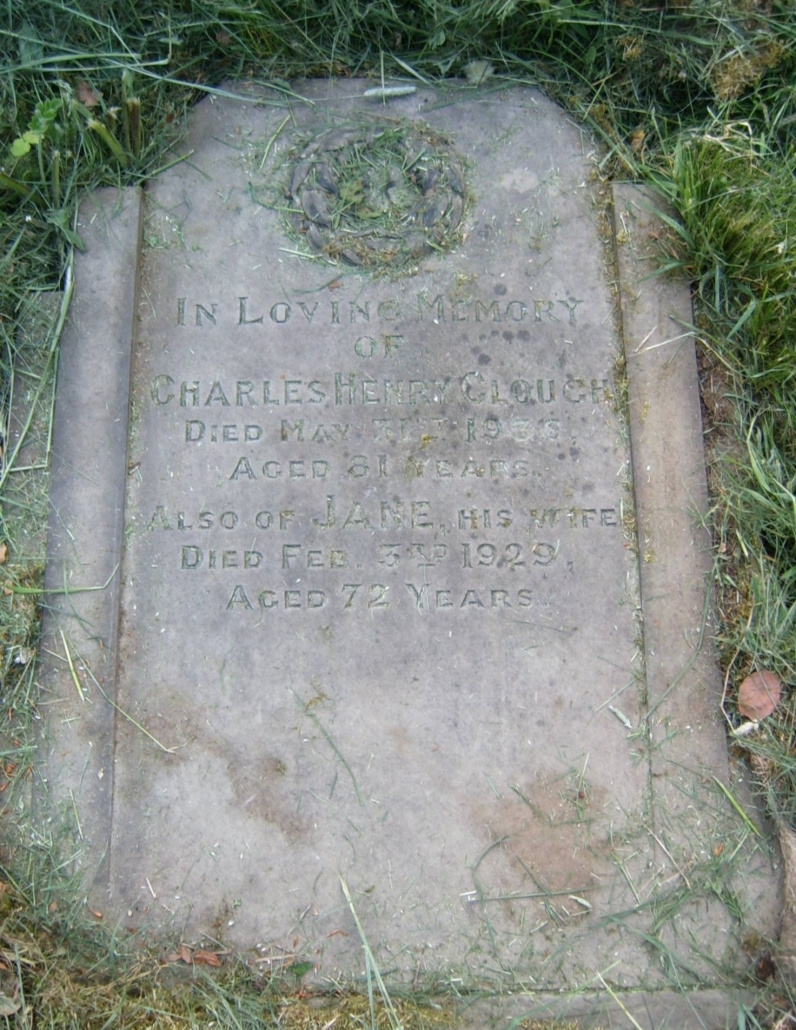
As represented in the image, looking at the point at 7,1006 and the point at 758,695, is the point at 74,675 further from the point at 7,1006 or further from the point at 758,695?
the point at 758,695

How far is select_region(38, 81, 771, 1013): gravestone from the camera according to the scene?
2.39 m

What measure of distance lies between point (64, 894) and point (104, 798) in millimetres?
283

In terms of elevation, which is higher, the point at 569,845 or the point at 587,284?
the point at 587,284

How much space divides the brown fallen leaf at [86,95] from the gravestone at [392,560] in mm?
352

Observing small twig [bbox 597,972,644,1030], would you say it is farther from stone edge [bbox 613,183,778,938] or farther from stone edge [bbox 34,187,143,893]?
stone edge [bbox 34,187,143,893]

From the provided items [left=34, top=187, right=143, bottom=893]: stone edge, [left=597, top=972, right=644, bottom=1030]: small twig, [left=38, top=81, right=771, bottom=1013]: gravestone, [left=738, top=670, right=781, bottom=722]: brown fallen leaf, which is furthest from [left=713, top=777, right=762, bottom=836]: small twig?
[left=34, top=187, right=143, bottom=893]: stone edge

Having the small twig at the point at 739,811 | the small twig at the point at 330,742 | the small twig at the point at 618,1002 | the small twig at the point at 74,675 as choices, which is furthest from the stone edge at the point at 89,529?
the small twig at the point at 739,811

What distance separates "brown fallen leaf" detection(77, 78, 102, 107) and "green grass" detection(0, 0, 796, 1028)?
10 millimetres

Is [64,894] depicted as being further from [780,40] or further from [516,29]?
[780,40]

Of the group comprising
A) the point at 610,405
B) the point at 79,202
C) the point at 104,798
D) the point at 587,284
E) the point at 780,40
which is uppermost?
the point at 780,40

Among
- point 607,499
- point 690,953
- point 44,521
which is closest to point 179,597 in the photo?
point 44,521

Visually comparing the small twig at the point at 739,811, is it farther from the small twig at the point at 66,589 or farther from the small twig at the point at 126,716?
the small twig at the point at 66,589

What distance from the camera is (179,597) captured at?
2.51 metres

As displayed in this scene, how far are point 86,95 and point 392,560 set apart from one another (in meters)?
1.85
